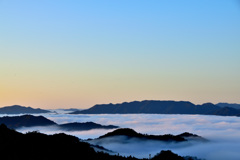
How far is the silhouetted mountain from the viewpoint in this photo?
3371 inches

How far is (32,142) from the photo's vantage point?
4090 inches

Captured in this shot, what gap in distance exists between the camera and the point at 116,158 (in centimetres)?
12312

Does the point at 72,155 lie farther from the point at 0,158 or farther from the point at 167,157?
the point at 167,157

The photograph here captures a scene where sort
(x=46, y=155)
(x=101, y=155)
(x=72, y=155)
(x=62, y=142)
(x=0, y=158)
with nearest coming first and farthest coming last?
(x=0, y=158) < (x=46, y=155) < (x=72, y=155) < (x=101, y=155) < (x=62, y=142)

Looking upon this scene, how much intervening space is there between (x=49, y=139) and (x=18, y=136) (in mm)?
11566

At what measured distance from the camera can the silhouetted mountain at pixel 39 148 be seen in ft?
281

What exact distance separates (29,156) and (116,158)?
1770 inches

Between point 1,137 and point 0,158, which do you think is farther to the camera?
point 1,137

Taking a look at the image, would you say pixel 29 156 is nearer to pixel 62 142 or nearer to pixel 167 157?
A: pixel 62 142

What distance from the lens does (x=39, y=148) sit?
9844 cm

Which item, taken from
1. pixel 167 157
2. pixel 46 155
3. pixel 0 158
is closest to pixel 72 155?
pixel 46 155

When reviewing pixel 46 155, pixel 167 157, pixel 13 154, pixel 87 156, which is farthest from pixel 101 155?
pixel 167 157

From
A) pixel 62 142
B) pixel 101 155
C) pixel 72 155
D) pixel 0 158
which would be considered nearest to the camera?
pixel 0 158

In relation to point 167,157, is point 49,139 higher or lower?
higher
